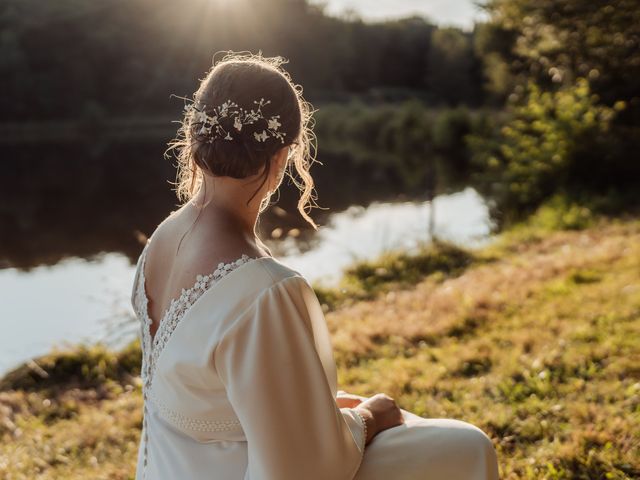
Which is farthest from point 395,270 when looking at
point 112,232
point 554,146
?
point 112,232

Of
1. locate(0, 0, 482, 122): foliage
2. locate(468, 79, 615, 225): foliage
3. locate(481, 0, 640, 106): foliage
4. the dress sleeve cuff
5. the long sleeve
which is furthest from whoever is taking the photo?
locate(0, 0, 482, 122): foliage

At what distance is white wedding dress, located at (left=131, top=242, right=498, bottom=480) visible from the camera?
131 cm

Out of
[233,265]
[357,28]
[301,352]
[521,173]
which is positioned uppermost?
[357,28]

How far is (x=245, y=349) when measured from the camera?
51.3 inches

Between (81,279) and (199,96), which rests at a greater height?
(199,96)

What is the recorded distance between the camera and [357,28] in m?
60.7

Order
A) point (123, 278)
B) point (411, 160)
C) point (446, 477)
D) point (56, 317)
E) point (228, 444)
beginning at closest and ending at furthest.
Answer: point (228, 444)
point (446, 477)
point (56, 317)
point (123, 278)
point (411, 160)

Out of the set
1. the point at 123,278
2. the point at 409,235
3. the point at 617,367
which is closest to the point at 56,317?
the point at 123,278

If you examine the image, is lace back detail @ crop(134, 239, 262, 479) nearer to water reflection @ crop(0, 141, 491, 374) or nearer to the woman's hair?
the woman's hair

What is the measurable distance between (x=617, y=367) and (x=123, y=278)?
7469 millimetres

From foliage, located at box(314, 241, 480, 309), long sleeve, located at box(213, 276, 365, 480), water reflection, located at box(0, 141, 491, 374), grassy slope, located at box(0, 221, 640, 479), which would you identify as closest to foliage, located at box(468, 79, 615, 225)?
water reflection, located at box(0, 141, 491, 374)

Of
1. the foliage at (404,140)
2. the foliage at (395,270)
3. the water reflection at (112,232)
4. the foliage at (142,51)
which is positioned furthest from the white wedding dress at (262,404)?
the foliage at (142,51)

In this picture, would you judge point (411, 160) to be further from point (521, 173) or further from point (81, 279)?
point (81, 279)

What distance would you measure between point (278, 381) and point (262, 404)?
55mm
